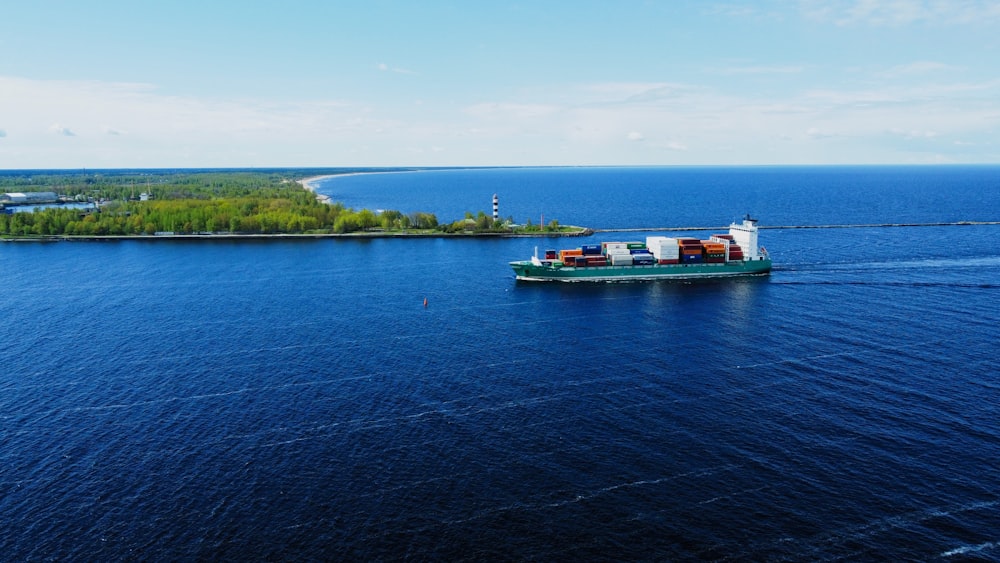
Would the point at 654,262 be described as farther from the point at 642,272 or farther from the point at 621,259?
the point at 621,259

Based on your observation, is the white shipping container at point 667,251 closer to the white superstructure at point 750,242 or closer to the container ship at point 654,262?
the container ship at point 654,262

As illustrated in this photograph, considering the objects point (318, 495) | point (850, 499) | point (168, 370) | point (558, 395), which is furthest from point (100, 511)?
point (850, 499)

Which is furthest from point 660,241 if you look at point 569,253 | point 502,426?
point 502,426

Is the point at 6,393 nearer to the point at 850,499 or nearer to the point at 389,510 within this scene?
the point at 389,510

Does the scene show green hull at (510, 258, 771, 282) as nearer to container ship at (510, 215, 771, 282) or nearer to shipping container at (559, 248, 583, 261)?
container ship at (510, 215, 771, 282)

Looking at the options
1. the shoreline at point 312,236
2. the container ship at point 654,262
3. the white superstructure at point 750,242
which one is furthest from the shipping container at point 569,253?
the shoreline at point 312,236

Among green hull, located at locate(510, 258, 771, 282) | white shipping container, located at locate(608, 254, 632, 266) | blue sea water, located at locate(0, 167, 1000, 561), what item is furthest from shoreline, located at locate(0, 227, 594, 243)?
blue sea water, located at locate(0, 167, 1000, 561)

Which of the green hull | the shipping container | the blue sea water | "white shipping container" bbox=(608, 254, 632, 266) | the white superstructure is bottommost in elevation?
the blue sea water
